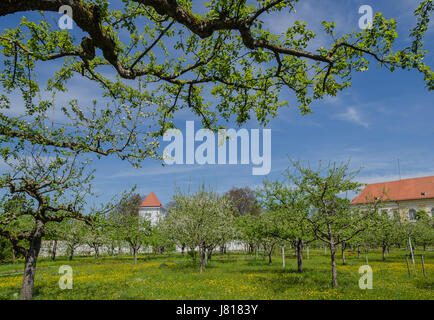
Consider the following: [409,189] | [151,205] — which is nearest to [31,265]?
[151,205]

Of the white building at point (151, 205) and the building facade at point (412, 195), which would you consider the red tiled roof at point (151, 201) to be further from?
the building facade at point (412, 195)

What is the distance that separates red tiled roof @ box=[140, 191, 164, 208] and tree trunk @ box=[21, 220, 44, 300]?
76.8 m

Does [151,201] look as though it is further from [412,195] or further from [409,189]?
[409,189]

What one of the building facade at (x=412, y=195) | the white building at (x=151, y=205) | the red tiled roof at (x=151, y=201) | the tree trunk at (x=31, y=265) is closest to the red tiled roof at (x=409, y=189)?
the building facade at (x=412, y=195)

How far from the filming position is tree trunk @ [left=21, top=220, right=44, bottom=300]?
11797 millimetres

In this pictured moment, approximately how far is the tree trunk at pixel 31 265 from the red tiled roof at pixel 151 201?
7679 centimetres

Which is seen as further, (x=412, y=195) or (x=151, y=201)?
(x=151, y=201)

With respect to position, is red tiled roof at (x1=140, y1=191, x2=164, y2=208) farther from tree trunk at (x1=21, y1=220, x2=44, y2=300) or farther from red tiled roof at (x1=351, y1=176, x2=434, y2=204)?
tree trunk at (x1=21, y1=220, x2=44, y2=300)

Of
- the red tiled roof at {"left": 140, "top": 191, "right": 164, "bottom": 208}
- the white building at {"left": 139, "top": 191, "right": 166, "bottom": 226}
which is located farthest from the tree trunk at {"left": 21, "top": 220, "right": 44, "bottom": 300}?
the red tiled roof at {"left": 140, "top": 191, "right": 164, "bottom": 208}

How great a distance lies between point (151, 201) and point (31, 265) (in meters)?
77.6

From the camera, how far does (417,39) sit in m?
6.03

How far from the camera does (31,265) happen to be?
1202 centimetres
